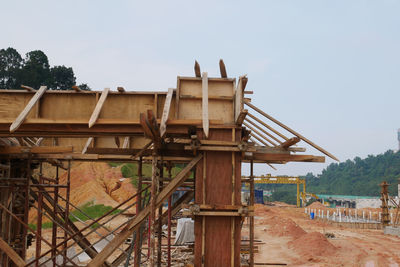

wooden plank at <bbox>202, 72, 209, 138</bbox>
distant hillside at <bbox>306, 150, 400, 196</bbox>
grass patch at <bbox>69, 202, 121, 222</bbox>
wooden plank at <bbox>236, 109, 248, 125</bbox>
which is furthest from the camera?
distant hillside at <bbox>306, 150, 400, 196</bbox>

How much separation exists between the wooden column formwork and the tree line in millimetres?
54872

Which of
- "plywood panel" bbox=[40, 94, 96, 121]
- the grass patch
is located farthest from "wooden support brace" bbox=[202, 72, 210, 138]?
the grass patch

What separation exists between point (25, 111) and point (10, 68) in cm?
5651

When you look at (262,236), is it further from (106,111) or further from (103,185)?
(106,111)

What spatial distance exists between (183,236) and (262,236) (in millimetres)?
10954

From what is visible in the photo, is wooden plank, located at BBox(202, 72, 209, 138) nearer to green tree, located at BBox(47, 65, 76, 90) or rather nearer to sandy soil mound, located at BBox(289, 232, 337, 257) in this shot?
sandy soil mound, located at BBox(289, 232, 337, 257)

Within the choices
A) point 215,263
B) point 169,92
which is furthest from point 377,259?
point 169,92

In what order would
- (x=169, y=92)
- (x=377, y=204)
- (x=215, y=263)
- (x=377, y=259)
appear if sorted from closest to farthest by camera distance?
(x=215, y=263)
(x=169, y=92)
(x=377, y=259)
(x=377, y=204)

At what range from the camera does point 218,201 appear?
8312 mm

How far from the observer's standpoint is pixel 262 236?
32375mm

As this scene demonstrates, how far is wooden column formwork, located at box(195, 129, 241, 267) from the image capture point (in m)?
8.11

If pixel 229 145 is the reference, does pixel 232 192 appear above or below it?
below


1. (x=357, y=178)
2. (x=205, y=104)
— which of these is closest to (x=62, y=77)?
(x=205, y=104)

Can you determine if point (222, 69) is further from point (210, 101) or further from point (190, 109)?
point (190, 109)
